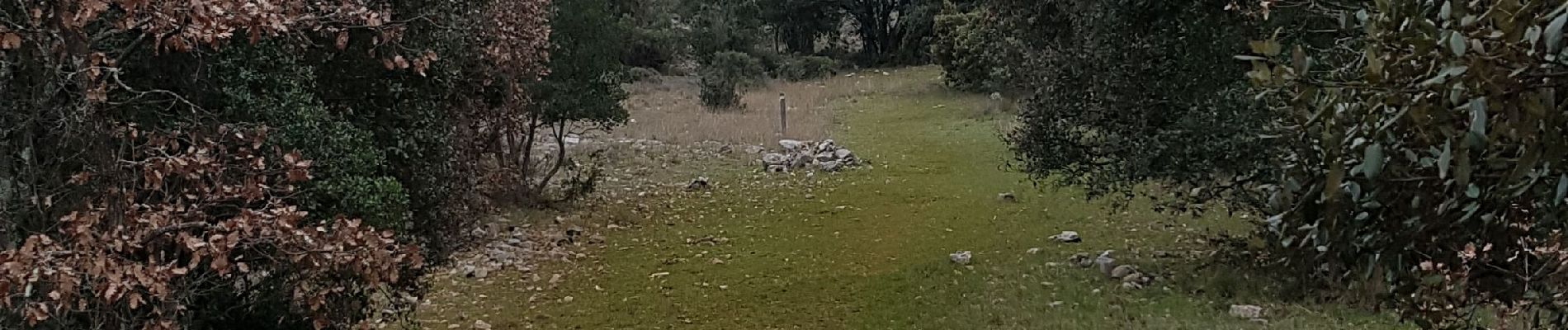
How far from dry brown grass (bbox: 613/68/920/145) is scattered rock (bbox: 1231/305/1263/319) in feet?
39.1

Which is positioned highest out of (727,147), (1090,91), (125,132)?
(125,132)

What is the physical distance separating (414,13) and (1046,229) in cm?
637

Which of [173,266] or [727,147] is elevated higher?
→ [173,266]

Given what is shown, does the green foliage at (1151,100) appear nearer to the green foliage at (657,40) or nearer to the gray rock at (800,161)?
the gray rock at (800,161)

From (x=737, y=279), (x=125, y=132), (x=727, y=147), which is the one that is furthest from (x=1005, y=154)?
(x=125, y=132)

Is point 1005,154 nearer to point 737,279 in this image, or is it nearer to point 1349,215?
point 737,279

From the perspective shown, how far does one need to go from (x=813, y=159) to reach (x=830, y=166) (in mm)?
458

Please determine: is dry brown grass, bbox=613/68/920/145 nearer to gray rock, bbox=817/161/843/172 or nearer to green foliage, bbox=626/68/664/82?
green foliage, bbox=626/68/664/82

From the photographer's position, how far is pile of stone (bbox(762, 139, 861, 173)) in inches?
650

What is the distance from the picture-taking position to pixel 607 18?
13609 mm

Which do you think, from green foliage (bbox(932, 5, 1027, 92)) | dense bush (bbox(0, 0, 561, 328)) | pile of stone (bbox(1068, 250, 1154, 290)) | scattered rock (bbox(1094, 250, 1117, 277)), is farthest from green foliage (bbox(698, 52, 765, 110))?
dense bush (bbox(0, 0, 561, 328))

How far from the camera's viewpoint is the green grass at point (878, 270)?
27.0 feet

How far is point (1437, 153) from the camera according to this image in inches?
83.3

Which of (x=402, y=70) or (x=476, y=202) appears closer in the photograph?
(x=402, y=70)
